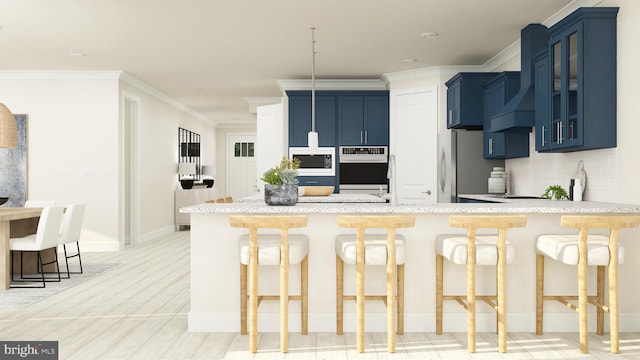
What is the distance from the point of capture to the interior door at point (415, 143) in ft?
24.6

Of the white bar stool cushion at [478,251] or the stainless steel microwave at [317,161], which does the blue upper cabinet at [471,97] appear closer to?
the stainless steel microwave at [317,161]

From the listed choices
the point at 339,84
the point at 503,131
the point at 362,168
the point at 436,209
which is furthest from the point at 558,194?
the point at 339,84

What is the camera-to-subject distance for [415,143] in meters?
7.67

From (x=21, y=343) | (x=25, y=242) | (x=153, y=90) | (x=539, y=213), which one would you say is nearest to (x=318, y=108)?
(x=153, y=90)

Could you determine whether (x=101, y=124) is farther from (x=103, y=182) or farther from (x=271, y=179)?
(x=271, y=179)

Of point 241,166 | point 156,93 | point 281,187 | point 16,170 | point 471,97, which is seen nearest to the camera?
point 281,187

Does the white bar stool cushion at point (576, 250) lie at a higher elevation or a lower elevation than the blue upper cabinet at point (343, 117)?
lower

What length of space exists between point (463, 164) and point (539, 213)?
282cm

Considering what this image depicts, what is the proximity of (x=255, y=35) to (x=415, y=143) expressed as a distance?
9.49 ft

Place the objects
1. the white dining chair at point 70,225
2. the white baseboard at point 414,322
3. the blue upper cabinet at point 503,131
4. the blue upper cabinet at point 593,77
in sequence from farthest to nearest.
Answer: the white dining chair at point 70,225 < the blue upper cabinet at point 503,131 < the blue upper cabinet at point 593,77 < the white baseboard at point 414,322

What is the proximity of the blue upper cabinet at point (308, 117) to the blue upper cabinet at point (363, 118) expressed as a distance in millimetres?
122

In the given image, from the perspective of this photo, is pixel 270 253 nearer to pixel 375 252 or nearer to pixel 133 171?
pixel 375 252

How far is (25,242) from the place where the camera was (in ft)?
17.9

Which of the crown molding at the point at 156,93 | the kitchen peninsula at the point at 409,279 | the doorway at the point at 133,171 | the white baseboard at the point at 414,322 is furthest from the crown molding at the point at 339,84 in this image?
the white baseboard at the point at 414,322
